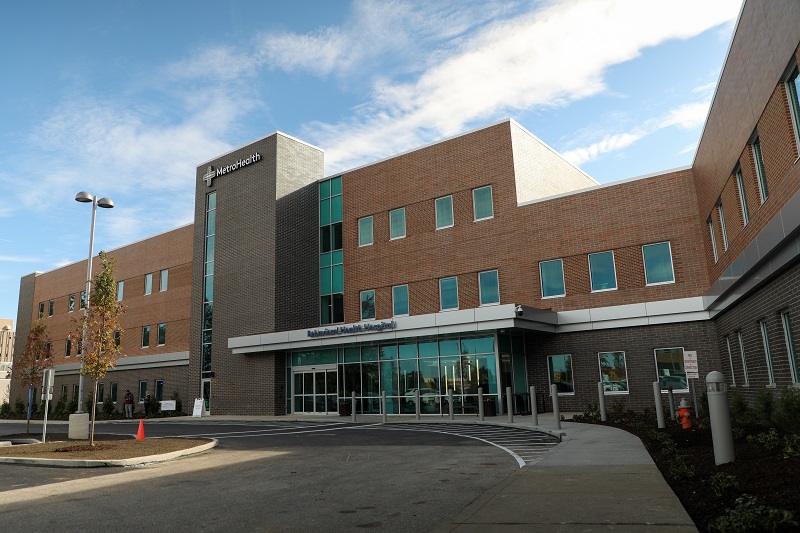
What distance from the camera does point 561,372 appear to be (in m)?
27.0

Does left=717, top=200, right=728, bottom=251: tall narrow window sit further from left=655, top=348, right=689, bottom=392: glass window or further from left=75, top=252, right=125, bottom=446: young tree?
left=75, top=252, right=125, bottom=446: young tree

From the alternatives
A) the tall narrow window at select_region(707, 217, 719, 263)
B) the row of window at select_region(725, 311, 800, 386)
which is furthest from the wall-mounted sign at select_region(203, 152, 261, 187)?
the row of window at select_region(725, 311, 800, 386)

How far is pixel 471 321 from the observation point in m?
25.5

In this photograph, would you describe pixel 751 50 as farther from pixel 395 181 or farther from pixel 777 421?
pixel 395 181

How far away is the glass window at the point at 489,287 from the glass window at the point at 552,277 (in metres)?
2.08

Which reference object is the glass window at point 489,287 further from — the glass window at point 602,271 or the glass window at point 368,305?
the glass window at point 368,305

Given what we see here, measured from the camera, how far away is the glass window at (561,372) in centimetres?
2661

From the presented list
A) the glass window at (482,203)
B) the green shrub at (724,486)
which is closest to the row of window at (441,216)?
the glass window at (482,203)

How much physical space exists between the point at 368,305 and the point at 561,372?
10644mm

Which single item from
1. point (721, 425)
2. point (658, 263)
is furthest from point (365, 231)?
point (721, 425)

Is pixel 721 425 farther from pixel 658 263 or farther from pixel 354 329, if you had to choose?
pixel 354 329

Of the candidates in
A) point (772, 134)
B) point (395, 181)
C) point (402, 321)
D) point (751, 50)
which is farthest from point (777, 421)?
point (395, 181)

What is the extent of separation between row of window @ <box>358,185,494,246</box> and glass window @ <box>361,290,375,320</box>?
2632mm

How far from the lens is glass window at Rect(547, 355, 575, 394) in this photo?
2661 cm
